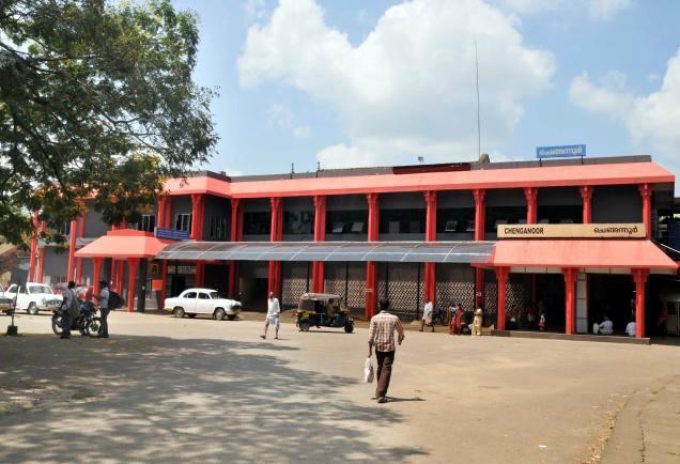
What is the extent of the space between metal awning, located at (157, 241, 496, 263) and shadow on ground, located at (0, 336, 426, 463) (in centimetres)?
1666

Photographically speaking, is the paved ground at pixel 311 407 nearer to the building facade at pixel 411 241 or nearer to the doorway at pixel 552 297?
the building facade at pixel 411 241

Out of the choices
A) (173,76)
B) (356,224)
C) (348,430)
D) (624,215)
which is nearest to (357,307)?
(356,224)

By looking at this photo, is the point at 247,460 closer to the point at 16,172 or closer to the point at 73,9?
the point at 73,9

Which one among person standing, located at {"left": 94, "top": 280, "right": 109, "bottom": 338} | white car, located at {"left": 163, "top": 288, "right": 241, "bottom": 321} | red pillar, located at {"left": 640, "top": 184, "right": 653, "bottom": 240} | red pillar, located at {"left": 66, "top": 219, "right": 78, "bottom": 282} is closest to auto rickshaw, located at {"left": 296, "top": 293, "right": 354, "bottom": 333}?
white car, located at {"left": 163, "top": 288, "right": 241, "bottom": 321}

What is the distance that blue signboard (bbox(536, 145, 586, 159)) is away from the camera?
32438 millimetres

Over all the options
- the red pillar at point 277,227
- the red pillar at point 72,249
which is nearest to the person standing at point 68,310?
the red pillar at point 277,227

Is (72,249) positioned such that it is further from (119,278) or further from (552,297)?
(552,297)

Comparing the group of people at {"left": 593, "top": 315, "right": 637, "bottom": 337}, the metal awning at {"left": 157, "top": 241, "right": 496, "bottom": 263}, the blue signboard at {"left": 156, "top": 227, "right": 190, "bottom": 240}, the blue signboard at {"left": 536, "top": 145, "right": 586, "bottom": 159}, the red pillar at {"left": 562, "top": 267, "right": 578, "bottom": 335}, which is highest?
the blue signboard at {"left": 536, "top": 145, "right": 586, "bottom": 159}

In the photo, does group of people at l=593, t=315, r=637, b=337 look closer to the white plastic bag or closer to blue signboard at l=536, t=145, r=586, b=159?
blue signboard at l=536, t=145, r=586, b=159

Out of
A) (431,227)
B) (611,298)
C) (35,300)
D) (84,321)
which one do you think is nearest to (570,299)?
(611,298)

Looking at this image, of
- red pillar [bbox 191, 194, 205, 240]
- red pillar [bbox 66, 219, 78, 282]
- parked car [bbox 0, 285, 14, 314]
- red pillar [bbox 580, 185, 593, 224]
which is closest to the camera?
parked car [bbox 0, 285, 14, 314]

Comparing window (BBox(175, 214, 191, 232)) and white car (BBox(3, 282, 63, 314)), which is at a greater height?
window (BBox(175, 214, 191, 232))

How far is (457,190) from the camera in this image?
111ft

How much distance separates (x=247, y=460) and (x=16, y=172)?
11625 mm
